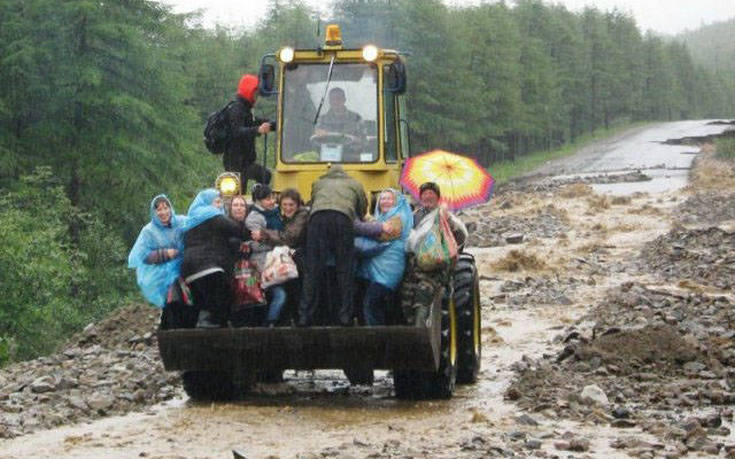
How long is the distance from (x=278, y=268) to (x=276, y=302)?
33cm

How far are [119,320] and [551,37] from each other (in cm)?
10102

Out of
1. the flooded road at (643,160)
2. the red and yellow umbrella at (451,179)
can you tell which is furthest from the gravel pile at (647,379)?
the flooded road at (643,160)

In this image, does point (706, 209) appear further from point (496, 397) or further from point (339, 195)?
point (339, 195)

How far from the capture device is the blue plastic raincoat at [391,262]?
10.6 m

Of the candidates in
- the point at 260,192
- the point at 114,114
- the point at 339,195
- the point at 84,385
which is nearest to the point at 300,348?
the point at 339,195

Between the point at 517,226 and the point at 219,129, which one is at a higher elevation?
the point at 219,129

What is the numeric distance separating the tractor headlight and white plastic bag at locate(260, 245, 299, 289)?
85 cm

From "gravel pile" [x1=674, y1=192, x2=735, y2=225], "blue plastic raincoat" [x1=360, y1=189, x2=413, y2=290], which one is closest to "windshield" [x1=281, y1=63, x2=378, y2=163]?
"blue plastic raincoat" [x1=360, y1=189, x2=413, y2=290]

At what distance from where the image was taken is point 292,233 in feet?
35.2

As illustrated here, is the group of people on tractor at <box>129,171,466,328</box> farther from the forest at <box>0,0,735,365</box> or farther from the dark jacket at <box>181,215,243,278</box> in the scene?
the forest at <box>0,0,735,365</box>

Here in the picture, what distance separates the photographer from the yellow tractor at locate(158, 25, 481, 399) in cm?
1035

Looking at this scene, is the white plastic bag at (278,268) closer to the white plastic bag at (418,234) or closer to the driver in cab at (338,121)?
the white plastic bag at (418,234)

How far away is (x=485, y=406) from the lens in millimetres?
11133

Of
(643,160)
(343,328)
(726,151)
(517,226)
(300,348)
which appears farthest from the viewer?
(643,160)
